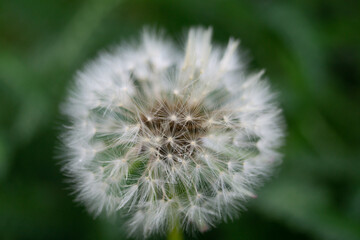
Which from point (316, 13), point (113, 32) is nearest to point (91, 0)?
point (113, 32)

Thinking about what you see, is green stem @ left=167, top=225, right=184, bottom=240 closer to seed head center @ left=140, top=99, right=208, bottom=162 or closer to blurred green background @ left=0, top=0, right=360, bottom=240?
seed head center @ left=140, top=99, right=208, bottom=162

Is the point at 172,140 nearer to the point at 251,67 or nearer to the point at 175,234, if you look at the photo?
the point at 175,234

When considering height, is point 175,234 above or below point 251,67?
below

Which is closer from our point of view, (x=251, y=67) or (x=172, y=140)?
(x=172, y=140)

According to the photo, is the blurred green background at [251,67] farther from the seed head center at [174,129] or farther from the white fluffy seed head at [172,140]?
the seed head center at [174,129]

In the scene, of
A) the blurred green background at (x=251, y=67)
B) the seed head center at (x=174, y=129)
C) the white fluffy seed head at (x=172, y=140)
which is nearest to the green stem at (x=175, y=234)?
the white fluffy seed head at (x=172, y=140)

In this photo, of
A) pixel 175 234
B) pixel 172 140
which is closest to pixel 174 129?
pixel 172 140

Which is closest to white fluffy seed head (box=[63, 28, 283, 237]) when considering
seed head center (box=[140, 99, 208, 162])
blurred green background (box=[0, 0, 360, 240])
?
seed head center (box=[140, 99, 208, 162])
